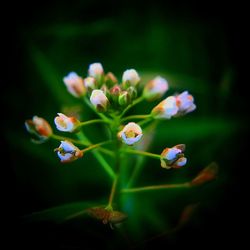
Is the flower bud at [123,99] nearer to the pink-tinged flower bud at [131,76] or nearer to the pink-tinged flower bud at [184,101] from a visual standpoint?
Result: the pink-tinged flower bud at [131,76]

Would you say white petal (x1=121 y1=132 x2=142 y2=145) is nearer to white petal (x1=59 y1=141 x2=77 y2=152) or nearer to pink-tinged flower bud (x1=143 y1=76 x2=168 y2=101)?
white petal (x1=59 y1=141 x2=77 y2=152)

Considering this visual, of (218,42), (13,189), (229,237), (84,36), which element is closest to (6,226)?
(13,189)

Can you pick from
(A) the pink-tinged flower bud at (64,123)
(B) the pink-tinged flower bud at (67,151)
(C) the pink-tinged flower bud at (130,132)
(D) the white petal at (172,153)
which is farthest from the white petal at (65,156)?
(D) the white petal at (172,153)

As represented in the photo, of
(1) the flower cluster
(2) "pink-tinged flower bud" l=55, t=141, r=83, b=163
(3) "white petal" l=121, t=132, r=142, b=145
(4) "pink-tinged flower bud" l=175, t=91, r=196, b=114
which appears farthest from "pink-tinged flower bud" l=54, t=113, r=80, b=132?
(4) "pink-tinged flower bud" l=175, t=91, r=196, b=114

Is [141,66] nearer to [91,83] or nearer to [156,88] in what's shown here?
[156,88]

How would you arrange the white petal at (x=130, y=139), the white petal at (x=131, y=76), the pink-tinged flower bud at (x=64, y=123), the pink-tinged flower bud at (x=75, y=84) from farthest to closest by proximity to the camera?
the pink-tinged flower bud at (x=75, y=84), the white petal at (x=131, y=76), the pink-tinged flower bud at (x=64, y=123), the white petal at (x=130, y=139)
